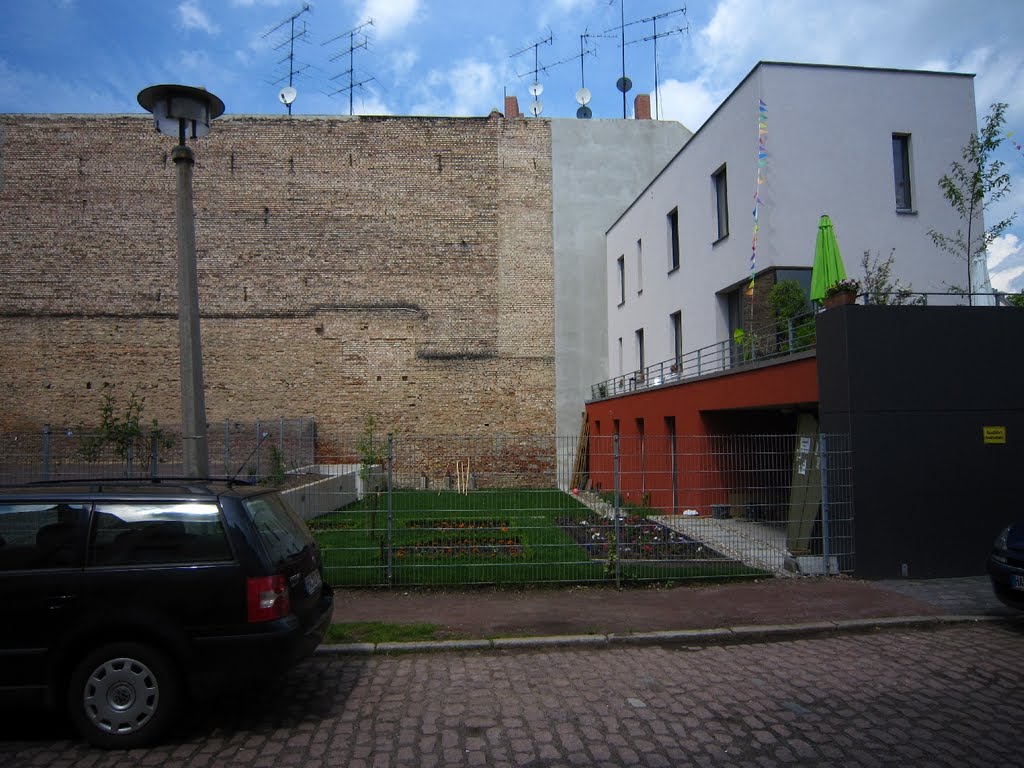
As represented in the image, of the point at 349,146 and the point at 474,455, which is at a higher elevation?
the point at 349,146

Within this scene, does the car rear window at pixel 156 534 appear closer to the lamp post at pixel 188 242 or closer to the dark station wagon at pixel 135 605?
the dark station wagon at pixel 135 605

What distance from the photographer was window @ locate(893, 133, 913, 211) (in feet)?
46.8

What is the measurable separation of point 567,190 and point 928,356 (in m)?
18.7

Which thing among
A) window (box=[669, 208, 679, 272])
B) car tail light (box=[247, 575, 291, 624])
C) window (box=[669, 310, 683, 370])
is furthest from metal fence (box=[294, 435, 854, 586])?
window (box=[669, 208, 679, 272])

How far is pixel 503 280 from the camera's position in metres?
26.0

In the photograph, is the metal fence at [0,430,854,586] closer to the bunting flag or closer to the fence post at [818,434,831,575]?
the fence post at [818,434,831,575]

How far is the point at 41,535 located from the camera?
180 inches

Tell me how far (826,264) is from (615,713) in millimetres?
7969

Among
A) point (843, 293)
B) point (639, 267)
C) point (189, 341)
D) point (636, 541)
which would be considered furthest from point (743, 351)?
point (189, 341)

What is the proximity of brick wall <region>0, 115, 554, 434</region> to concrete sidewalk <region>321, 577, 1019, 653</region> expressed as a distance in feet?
56.8

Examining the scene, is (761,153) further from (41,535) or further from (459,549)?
(41,535)

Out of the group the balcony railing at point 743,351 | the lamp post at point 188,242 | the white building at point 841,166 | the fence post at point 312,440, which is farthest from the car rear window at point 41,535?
the fence post at point 312,440

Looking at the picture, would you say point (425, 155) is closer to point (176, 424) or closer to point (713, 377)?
point (176, 424)

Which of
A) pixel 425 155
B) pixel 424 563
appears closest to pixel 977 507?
pixel 424 563
